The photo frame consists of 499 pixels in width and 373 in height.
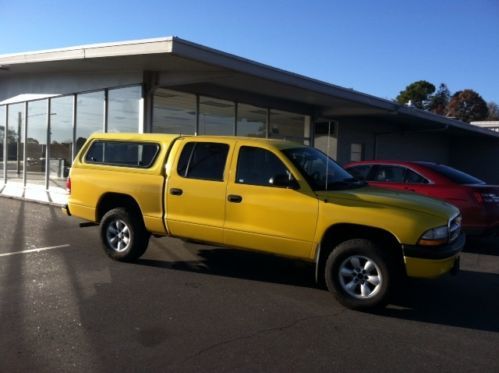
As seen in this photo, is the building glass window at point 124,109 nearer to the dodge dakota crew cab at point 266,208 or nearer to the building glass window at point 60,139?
the building glass window at point 60,139

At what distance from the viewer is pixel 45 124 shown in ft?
49.2

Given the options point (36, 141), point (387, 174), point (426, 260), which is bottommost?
point (426, 260)

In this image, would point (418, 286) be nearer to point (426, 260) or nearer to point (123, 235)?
point (426, 260)

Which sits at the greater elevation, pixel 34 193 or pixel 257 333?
pixel 34 193

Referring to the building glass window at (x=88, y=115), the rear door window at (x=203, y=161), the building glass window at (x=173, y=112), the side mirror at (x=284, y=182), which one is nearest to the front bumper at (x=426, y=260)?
the side mirror at (x=284, y=182)

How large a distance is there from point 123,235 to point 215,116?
26.6 ft

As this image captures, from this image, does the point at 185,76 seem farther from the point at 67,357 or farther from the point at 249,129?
the point at 67,357

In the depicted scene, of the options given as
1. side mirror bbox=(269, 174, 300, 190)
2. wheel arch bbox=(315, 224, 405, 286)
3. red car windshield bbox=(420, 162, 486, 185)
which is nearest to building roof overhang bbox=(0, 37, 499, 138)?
red car windshield bbox=(420, 162, 486, 185)

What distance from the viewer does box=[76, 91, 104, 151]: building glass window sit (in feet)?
43.4

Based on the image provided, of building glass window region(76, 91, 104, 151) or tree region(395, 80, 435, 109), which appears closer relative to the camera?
building glass window region(76, 91, 104, 151)

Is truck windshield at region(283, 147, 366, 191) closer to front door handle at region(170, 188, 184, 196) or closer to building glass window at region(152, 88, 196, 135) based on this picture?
front door handle at region(170, 188, 184, 196)

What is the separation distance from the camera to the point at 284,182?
5805 mm

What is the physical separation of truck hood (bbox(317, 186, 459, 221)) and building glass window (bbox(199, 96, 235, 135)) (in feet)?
29.4

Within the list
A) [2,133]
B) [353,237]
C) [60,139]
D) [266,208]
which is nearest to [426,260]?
[353,237]
